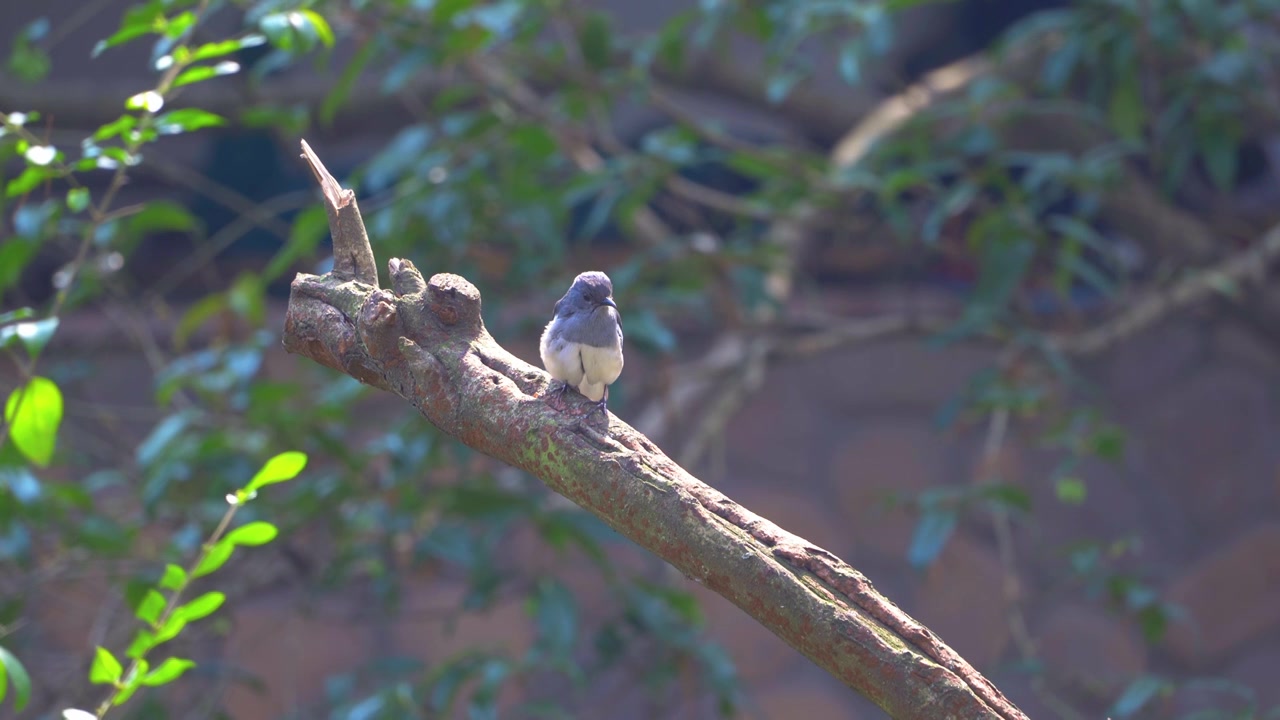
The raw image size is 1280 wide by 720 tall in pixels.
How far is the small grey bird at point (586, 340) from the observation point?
1.73 metres

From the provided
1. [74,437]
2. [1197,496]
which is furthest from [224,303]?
[1197,496]

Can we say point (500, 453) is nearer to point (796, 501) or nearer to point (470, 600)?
point (470, 600)

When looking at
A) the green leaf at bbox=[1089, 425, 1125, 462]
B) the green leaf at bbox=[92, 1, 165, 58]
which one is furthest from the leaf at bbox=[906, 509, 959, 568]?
the green leaf at bbox=[92, 1, 165, 58]

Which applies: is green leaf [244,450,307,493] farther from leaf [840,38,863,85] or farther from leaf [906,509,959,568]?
leaf [840,38,863,85]

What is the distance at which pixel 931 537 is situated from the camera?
8.08 ft

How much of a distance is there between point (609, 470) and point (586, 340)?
0.55 metres

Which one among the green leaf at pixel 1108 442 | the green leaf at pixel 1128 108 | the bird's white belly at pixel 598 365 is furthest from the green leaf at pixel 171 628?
the green leaf at pixel 1128 108

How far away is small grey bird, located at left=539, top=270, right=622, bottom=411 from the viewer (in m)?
1.73

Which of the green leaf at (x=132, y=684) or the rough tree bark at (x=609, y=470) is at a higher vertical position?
Result: the rough tree bark at (x=609, y=470)

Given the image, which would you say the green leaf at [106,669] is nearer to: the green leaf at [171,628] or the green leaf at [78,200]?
the green leaf at [171,628]

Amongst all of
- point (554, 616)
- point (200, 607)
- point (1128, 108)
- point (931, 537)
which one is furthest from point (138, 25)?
point (1128, 108)

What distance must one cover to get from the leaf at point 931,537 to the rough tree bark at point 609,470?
125cm

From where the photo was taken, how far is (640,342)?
2570 millimetres

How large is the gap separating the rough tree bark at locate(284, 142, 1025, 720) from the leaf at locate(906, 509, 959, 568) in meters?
1.25
